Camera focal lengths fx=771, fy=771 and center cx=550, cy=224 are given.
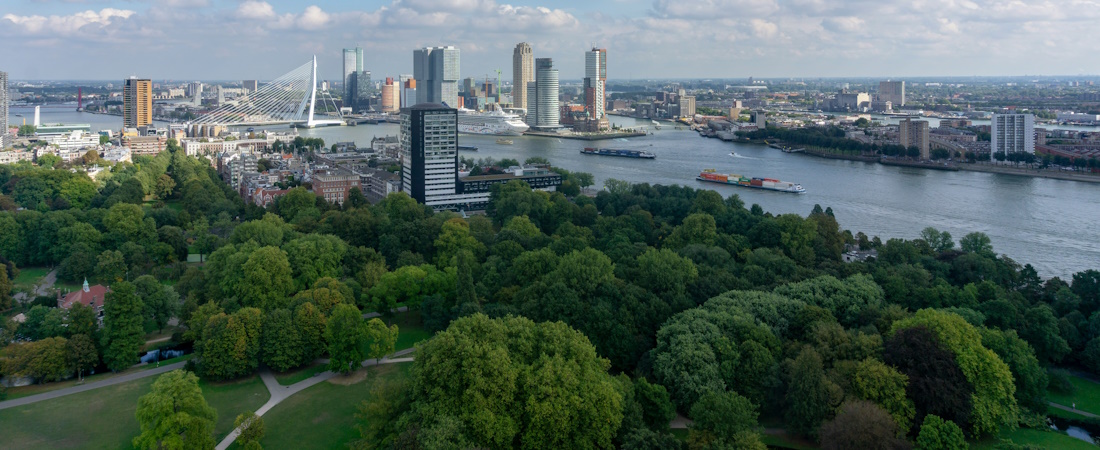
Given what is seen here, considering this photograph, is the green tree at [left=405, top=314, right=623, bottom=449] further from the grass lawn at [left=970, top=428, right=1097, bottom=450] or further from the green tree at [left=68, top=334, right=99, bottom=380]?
the green tree at [left=68, top=334, right=99, bottom=380]

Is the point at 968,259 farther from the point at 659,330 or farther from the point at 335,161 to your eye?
the point at 335,161

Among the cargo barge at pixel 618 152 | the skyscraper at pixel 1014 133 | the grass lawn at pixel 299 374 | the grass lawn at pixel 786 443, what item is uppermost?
the skyscraper at pixel 1014 133

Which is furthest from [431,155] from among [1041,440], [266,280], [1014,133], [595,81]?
[595,81]

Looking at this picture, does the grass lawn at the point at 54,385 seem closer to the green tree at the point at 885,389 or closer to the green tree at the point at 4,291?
the green tree at the point at 4,291

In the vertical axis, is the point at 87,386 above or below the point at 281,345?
below

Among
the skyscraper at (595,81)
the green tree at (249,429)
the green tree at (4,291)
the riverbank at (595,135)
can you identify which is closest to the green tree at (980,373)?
the green tree at (249,429)

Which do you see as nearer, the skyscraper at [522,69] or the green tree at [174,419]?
the green tree at [174,419]

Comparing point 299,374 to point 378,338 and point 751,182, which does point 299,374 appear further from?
point 751,182
